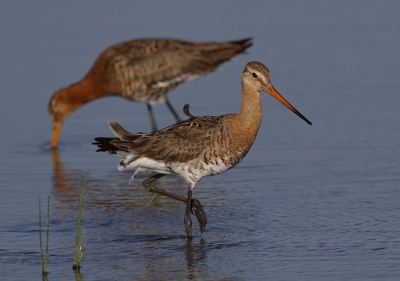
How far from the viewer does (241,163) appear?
11344 millimetres

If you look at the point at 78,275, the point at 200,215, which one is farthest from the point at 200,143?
the point at 78,275

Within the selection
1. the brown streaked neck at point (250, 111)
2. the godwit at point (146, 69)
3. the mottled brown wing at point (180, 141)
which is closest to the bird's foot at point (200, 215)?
the mottled brown wing at point (180, 141)

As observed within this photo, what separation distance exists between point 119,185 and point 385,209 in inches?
129

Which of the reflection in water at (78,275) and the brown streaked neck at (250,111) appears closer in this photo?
the reflection in water at (78,275)

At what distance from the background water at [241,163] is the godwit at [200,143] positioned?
24.6 inches

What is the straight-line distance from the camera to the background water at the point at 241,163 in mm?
7926

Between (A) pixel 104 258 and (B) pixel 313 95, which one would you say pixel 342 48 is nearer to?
(B) pixel 313 95

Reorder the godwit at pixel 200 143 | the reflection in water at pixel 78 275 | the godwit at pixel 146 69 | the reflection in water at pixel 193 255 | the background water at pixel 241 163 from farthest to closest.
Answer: the godwit at pixel 146 69
the godwit at pixel 200 143
the background water at pixel 241 163
the reflection in water at pixel 193 255
the reflection in water at pixel 78 275

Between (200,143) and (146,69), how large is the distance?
555 centimetres

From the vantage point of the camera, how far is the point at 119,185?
423 inches

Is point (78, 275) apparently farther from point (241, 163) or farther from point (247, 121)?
point (241, 163)

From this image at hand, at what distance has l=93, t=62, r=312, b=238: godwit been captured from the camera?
8680 millimetres

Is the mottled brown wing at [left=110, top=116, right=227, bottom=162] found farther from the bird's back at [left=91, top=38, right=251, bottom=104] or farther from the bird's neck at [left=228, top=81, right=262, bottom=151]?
the bird's back at [left=91, top=38, right=251, bottom=104]

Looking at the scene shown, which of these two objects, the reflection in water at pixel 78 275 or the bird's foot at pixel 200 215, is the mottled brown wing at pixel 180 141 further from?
the reflection in water at pixel 78 275
